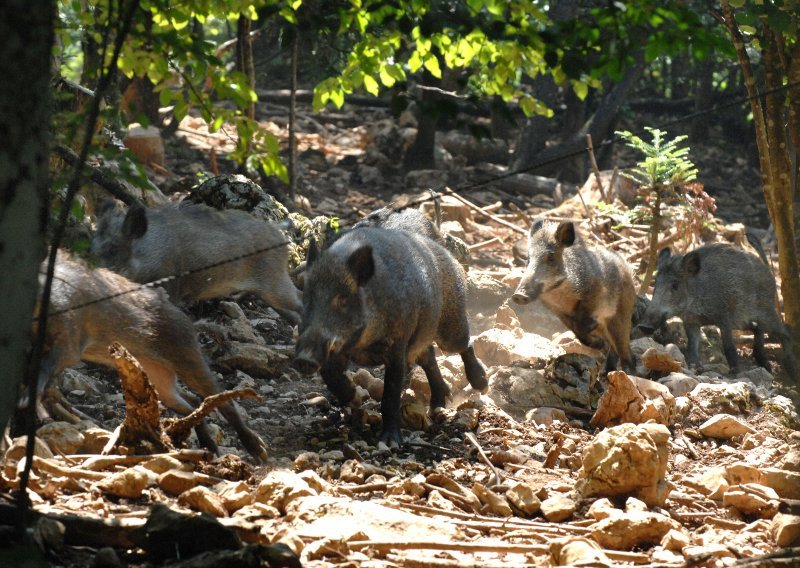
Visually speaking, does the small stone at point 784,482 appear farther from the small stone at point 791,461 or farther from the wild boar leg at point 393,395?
the wild boar leg at point 393,395

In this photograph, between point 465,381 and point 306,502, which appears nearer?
point 306,502

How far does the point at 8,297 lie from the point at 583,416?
17.3 ft

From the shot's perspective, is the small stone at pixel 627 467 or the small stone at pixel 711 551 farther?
the small stone at pixel 627 467

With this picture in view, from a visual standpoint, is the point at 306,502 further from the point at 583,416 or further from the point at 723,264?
the point at 723,264

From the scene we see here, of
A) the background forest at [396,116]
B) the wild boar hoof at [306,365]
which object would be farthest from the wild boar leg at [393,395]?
the background forest at [396,116]

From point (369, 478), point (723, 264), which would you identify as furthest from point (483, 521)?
point (723, 264)

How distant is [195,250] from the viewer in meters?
9.09

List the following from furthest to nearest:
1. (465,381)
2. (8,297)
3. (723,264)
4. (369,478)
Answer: (723,264)
(465,381)
(369,478)
(8,297)

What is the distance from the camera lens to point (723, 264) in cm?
1041

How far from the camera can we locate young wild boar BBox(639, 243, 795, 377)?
1008 cm

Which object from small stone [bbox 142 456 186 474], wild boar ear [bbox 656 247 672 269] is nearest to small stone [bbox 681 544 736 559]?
small stone [bbox 142 456 186 474]

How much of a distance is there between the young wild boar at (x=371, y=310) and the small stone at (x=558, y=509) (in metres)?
1.65

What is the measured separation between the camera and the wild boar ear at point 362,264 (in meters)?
6.39

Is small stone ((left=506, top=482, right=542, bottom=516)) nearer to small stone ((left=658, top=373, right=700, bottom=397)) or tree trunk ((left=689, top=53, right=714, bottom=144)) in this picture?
small stone ((left=658, top=373, right=700, bottom=397))
